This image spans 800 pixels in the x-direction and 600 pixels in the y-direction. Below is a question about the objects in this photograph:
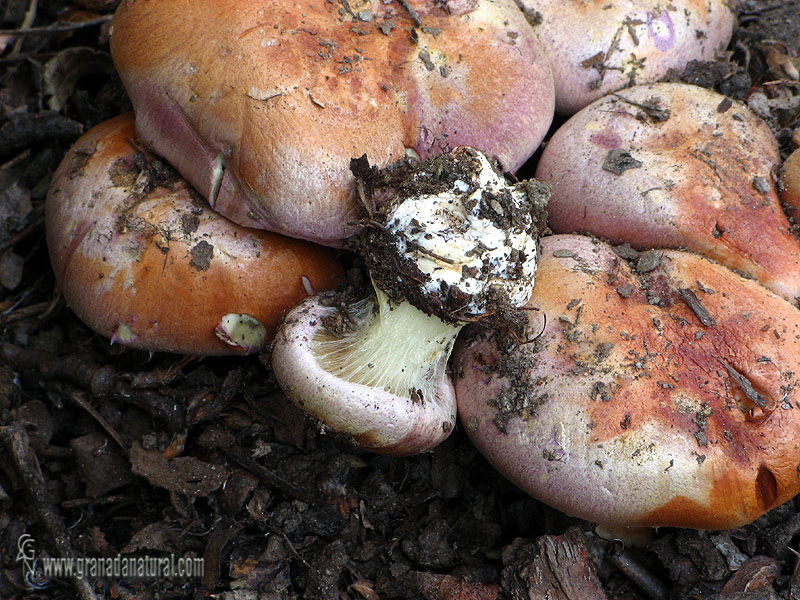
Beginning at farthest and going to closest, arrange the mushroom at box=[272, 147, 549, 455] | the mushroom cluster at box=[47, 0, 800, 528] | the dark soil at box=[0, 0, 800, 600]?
the dark soil at box=[0, 0, 800, 600], the mushroom cluster at box=[47, 0, 800, 528], the mushroom at box=[272, 147, 549, 455]

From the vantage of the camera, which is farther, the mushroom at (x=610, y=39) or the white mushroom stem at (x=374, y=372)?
the mushroom at (x=610, y=39)

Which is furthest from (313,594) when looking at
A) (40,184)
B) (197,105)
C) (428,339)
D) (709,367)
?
(40,184)

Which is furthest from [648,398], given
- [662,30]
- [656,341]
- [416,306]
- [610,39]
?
[662,30]

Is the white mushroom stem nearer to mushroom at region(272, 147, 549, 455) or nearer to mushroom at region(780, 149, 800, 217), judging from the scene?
mushroom at region(272, 147, 549, 455)
